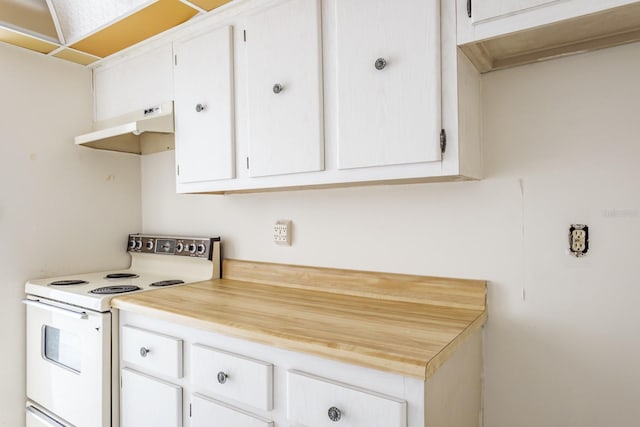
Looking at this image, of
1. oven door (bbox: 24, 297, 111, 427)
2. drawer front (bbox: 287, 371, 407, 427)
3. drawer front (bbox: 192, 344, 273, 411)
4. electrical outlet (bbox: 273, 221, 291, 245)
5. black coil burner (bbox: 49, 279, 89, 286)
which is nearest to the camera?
drawer front (bbox: 287, 371, 407, 427)

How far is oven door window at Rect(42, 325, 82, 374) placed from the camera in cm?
173

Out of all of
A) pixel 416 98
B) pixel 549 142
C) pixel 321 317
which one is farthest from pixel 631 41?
pixel 321 317

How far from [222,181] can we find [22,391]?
154 cm

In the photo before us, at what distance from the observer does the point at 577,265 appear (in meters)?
1.24

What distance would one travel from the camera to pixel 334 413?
1026 millimetres

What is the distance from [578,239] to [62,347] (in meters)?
2.13

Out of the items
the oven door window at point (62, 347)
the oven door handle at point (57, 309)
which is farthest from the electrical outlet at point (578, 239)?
the oven door window at point (62, 347)

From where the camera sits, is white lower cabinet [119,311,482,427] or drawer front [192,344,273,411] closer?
white lower cabinet [119,311,482,427]

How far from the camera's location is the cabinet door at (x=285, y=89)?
142 centimetres

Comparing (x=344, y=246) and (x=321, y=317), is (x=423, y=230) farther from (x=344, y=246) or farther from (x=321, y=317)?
(x=321, y=317)

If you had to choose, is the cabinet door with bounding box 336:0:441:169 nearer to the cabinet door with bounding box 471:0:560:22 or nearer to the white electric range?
the cabinet door with bounding box 471:0:560:22

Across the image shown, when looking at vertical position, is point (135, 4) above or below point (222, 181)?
above

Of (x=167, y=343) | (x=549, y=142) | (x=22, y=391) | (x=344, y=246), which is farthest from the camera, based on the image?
(x=22, y=391)

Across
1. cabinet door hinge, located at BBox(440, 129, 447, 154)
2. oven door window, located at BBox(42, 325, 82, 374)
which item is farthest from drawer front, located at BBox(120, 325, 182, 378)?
cabinet door hinge, located at BBox(440, 129, 447, 154)
